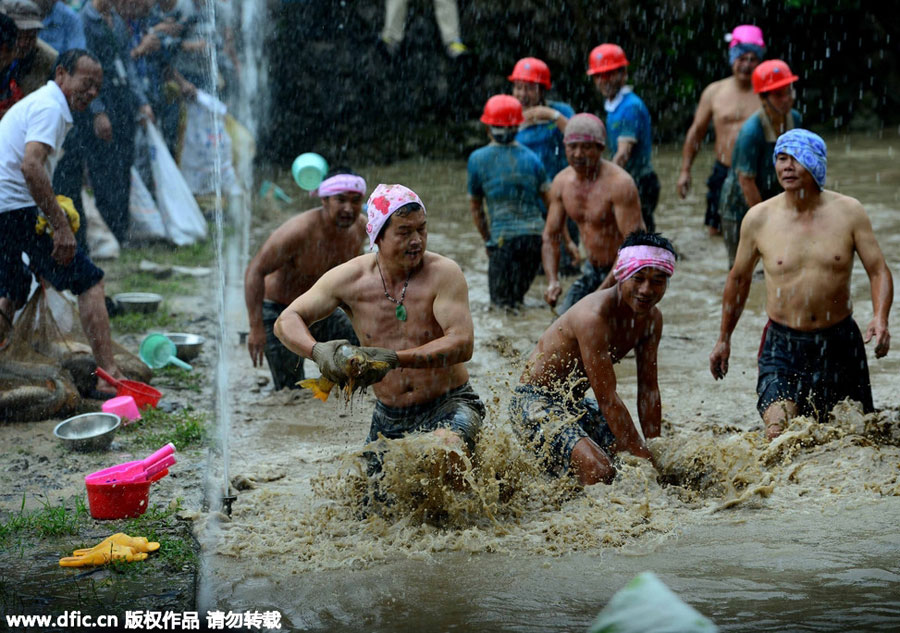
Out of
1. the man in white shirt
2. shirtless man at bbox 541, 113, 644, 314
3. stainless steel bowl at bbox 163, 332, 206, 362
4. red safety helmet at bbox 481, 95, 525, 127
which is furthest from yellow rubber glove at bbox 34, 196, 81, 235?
red safety helmet at bbox 481, 95, 525, 127

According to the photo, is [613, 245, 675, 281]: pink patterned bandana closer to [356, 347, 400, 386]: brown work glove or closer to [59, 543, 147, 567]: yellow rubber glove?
[356, 347, 400, 386]: brown work glove

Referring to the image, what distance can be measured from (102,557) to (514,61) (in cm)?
1429

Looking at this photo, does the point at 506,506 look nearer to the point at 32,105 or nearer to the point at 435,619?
the point at 435,619

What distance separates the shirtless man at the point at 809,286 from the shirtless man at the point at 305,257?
236 cm

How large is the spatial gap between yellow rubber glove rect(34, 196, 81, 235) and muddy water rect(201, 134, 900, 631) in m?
1.69

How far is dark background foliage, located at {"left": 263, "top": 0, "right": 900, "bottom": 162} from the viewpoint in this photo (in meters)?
16.8

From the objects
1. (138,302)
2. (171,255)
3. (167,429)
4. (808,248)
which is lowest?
(167,429)

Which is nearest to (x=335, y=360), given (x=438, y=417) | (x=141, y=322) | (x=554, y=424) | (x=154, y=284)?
(x=438, y=417)

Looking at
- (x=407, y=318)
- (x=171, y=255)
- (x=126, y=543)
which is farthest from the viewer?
(x=171, y=255)

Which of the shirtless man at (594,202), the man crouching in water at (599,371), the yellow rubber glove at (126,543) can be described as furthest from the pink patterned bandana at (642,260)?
the yellow rubber glove at (126,543)

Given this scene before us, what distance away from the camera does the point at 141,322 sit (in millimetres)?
8234

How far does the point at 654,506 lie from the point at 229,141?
946cm

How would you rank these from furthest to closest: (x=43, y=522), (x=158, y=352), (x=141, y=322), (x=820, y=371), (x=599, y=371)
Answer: (x=141, y=322) → (x=158, y=352) → (x=820, y=371) → (x=599, y=371) → (x=43, y=522)

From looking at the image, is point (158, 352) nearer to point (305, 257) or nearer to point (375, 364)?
point (305, 257)
